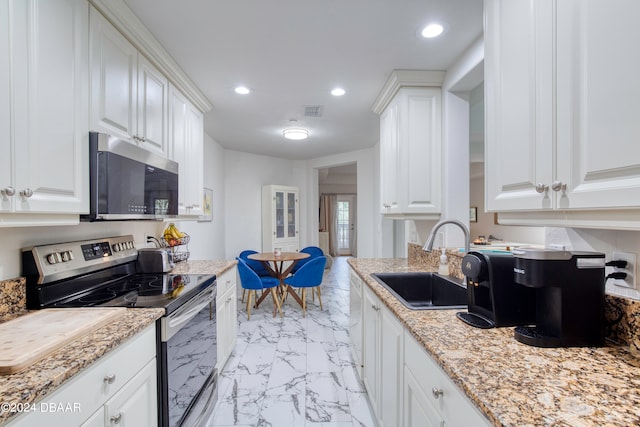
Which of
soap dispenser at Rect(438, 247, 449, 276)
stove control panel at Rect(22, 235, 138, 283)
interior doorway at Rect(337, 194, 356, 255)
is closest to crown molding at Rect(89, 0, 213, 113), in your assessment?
stove control panel at Rect(22, 235, 138, 283)

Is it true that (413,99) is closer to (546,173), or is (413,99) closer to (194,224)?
(546,173)

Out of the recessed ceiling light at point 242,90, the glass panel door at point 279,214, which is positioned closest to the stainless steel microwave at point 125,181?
the recessed ceiling light at point 242,90

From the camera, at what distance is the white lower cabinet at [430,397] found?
0.75 meters

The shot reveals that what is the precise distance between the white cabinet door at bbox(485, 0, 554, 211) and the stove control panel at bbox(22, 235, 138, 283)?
6.55ft

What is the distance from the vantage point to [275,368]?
2434 mm

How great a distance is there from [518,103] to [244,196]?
4.76m

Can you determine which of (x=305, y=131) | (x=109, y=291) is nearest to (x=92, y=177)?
(x=109, y=291)

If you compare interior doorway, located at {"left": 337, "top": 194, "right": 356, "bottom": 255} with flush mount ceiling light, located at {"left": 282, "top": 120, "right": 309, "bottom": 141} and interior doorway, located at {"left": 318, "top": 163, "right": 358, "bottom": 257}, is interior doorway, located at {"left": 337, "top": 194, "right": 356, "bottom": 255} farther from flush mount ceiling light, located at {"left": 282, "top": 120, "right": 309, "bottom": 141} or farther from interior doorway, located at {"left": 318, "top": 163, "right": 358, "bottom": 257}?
flush mount ceiling light, located at {"left": 282, "top": 120, "right": 309, "bottom": 141}

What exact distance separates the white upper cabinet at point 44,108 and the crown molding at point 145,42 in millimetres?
151

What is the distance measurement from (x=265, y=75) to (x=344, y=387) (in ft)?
8.36

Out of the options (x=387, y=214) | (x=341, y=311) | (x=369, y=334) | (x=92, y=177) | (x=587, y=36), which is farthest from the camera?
(x=341, y=311)

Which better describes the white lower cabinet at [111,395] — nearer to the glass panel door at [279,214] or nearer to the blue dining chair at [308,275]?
the blue dining chair at [308,275]

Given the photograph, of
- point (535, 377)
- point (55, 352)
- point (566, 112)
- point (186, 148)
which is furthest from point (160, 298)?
point (566, 112)

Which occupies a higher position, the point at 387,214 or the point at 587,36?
the point at 587,36
